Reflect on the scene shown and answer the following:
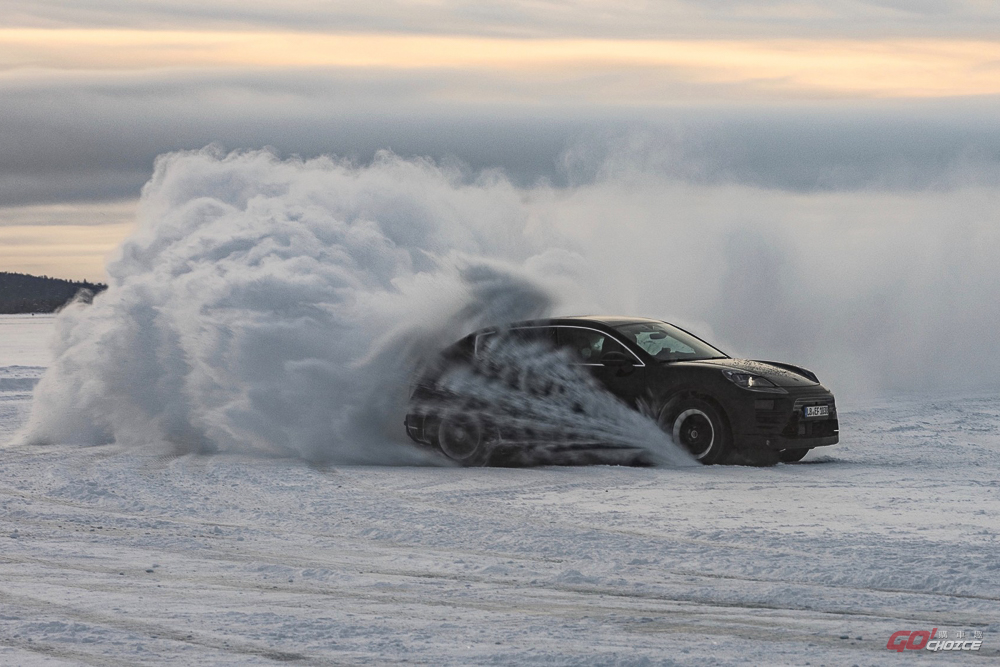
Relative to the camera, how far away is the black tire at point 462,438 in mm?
12219

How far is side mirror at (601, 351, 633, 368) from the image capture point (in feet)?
39.7

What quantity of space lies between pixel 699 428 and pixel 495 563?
5.01 metres

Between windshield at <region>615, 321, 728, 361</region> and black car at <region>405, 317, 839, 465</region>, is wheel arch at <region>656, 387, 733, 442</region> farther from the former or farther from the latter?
windshield at <region>615, 321, 728, 361</region>

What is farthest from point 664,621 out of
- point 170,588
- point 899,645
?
point 170,588

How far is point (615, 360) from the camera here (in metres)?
12.1

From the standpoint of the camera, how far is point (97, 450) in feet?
45.3

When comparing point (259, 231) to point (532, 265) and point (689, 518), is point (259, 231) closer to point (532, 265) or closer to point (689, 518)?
point (532, 265)

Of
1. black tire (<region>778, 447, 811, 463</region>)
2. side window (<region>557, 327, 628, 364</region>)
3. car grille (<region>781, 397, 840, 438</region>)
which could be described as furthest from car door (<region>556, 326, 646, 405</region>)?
black tire (<region>778, 447, 811, 463</region>)

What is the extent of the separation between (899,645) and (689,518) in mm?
3342

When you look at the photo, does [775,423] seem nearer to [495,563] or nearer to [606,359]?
[606,359]

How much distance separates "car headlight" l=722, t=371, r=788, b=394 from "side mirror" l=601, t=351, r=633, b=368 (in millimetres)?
948

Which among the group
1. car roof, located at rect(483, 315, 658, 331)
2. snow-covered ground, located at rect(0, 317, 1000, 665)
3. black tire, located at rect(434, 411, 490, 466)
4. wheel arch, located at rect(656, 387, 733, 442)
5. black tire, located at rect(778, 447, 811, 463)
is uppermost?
car roof, located at rect(483, 315, 658, 331)

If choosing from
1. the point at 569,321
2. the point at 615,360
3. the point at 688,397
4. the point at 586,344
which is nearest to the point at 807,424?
the point at 688,397

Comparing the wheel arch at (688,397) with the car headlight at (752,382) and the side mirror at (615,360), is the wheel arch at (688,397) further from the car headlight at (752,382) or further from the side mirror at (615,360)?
the side mirror at (615,360)
